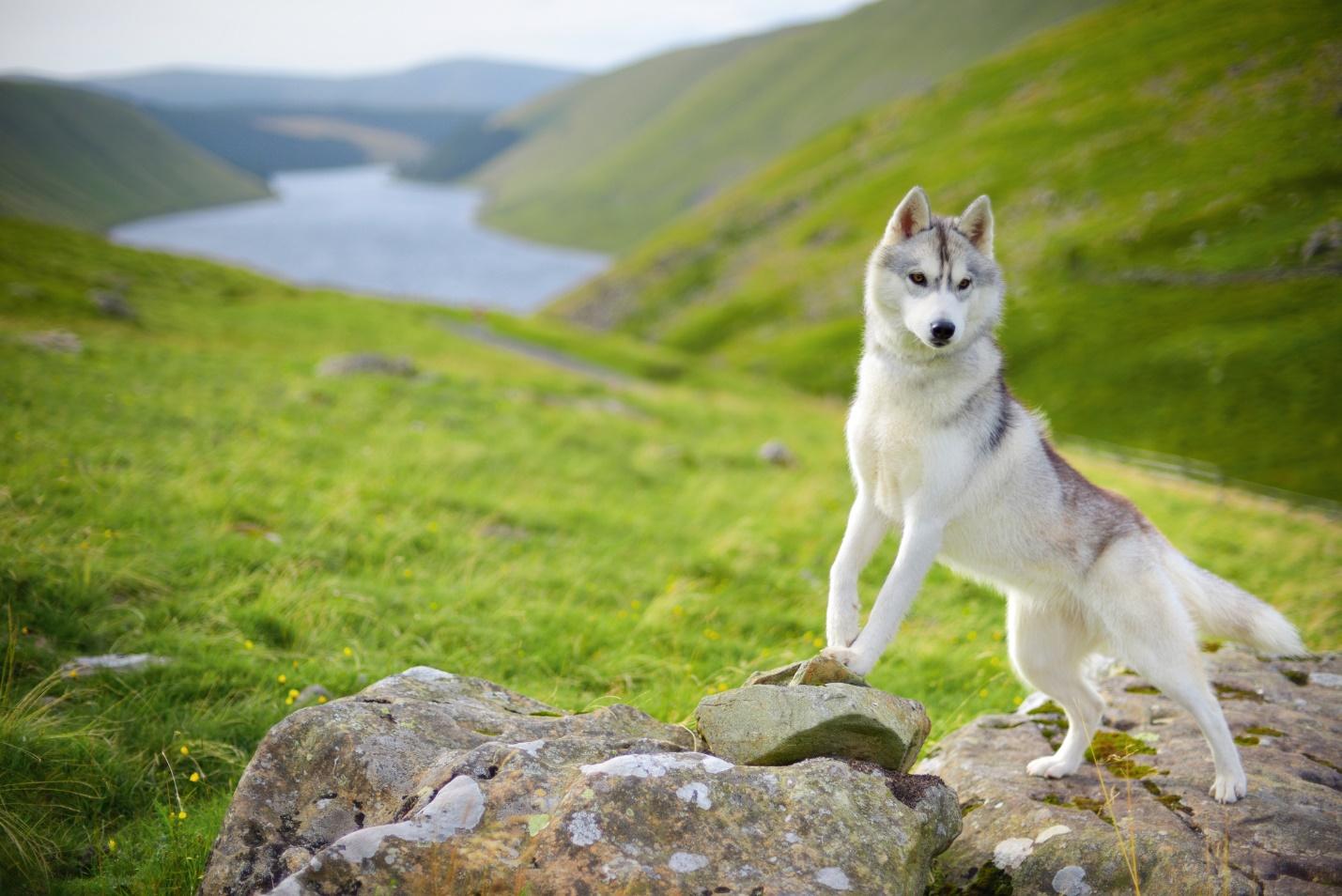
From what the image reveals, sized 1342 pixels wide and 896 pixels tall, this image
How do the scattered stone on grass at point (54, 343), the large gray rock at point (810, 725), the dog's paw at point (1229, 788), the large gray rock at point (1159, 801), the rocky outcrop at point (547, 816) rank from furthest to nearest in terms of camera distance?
the scattered stone on grass at point (54, 343), the dog's paw at point (1229, 788), the large gray rock at point (810, 725), the large gray rock at point (1159, 801), the rocky outcrop at point (547, 816)

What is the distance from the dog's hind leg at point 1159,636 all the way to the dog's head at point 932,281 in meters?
2.00

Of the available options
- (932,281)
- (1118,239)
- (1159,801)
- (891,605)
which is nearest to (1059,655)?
(1159,801)

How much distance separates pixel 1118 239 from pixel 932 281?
77.5 meters

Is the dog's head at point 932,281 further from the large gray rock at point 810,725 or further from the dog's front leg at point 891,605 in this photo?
the large gray rock at point 810,725

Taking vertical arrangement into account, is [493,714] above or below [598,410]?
above

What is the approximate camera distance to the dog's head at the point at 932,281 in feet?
17.7

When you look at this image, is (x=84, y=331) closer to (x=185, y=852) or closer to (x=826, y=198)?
(x=185, y=852)

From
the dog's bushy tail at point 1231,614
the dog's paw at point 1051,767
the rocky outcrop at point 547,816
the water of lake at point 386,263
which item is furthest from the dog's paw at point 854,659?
the water of lake at point 386,263

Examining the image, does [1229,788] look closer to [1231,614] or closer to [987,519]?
[1231,614]

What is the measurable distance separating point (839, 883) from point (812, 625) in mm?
5914

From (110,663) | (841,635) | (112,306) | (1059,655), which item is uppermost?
(112,306)

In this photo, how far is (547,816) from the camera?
12.5 feet

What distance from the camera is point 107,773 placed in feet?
18.0

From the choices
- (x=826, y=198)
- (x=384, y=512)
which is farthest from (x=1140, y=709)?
(x=826, y=198)
